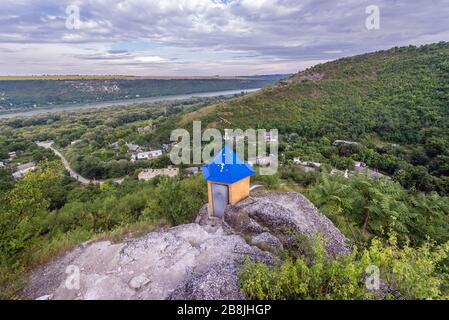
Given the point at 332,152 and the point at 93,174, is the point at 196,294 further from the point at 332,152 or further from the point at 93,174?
the point at 93,174

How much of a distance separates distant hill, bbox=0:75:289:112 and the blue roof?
4473 inches

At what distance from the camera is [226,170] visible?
32.4ft

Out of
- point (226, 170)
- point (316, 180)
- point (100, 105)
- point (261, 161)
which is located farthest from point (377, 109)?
point (100, 105)

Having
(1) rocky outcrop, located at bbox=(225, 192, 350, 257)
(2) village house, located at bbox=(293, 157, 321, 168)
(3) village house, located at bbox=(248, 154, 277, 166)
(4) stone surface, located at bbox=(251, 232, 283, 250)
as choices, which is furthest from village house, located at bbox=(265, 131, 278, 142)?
(4) stone surface, located at bbox=(251, 232, 283, 250)

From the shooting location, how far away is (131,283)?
6.05 meters

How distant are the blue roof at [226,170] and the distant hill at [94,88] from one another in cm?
11360

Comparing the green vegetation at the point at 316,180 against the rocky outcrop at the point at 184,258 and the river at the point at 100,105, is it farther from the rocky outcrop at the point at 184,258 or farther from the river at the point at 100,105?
the river at the point at 100,105

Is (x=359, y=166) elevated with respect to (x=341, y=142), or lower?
lower

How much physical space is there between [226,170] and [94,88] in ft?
475

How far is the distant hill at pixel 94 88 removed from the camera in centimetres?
11100

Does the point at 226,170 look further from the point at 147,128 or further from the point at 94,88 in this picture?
the point at 94,88

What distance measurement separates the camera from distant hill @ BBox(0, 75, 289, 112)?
364ft

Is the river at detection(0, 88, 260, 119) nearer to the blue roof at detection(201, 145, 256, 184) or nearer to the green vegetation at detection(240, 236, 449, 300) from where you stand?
the blue roof at detection(201, 145, 256, 184)

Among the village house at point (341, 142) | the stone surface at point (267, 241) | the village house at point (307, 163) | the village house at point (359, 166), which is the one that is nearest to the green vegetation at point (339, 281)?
the stone surface at point (267, 241)
